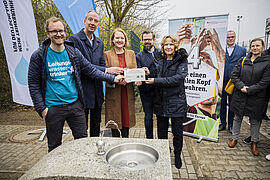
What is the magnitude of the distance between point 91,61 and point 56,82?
2.65 feet

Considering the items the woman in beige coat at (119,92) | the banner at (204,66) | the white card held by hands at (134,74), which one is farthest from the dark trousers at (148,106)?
the banner at (204,66)

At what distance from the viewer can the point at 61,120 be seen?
90.5 inches

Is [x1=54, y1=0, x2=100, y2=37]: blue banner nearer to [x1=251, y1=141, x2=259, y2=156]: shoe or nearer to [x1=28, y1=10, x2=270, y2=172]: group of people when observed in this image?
[x1=28, y1=10, x2=270, y2=172]: group of people

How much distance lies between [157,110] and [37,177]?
2083mm

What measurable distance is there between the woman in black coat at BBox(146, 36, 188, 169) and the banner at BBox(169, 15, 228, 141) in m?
1.09

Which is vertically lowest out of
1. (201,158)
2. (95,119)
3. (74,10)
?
(201,158)

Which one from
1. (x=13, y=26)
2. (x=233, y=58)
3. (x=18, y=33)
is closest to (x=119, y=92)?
(x=18, y=33)

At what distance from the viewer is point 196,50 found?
373cm

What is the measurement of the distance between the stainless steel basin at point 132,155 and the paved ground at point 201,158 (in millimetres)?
1529

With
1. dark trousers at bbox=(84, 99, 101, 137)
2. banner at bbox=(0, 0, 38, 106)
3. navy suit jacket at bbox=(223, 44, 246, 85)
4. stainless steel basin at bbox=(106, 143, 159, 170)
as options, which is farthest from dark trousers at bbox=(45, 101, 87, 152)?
navy suit jacket at bbox=(223, 44, 246, 85)

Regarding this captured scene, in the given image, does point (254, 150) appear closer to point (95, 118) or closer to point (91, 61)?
point (95, 118)

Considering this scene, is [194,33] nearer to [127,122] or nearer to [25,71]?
[127,122]

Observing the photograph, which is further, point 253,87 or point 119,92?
point 253,87

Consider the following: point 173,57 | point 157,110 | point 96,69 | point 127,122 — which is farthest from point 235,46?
point 96,69
